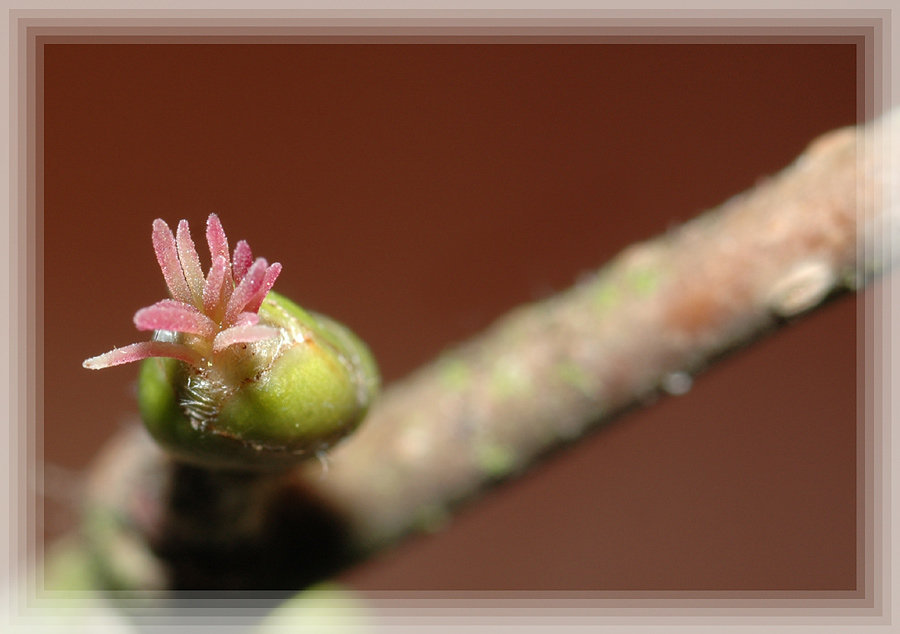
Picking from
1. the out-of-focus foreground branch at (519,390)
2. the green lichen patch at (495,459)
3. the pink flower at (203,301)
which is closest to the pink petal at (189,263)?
the pink flower at (203,301)

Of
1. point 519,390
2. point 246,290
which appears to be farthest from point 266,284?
point 519,390

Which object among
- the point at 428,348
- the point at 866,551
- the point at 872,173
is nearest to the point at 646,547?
the point at 428,348

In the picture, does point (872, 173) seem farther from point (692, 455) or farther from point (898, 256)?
point (692, 455)

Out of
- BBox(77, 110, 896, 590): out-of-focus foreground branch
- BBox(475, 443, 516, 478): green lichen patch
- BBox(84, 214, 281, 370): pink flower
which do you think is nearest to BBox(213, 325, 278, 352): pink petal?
BBox(84, 214, 281, 370): pink flower

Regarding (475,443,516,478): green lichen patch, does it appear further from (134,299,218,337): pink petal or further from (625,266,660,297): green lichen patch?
(134,299,218,337): pink petal

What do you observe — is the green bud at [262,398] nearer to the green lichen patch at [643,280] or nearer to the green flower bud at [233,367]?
the green flower bud at [233,367]
